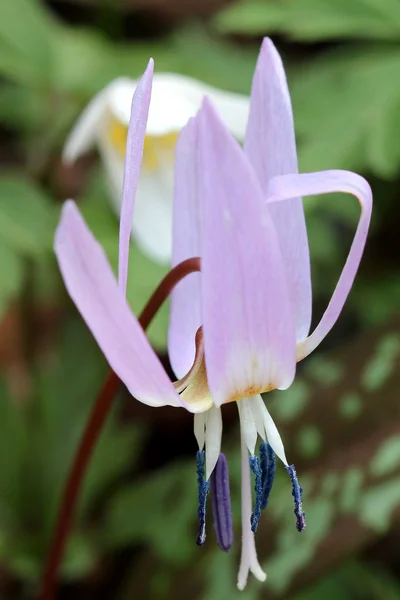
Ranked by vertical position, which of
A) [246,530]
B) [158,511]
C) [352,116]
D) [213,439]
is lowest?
[158,511]

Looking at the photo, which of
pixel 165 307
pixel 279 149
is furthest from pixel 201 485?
pixel 165 307

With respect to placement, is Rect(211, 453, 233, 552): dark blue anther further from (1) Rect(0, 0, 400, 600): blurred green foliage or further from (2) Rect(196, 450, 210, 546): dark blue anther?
(1) Rect(0, 0, 400, 600): blurred green foliage

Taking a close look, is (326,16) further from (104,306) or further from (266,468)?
(104,306)

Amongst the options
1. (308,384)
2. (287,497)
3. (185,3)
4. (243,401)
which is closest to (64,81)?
(185,3)

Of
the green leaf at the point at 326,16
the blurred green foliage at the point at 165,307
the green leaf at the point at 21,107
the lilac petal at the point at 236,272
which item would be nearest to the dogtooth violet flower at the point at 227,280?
the lilac petal at the point at 236,272

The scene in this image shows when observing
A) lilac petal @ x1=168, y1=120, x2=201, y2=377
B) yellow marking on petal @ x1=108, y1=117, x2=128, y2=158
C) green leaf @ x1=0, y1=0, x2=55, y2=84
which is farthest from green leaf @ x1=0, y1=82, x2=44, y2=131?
lilac petal @ x1=168, y1=120, x2=201, y2=377

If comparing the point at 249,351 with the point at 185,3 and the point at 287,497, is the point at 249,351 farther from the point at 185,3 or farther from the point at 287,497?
the point at 185,3
